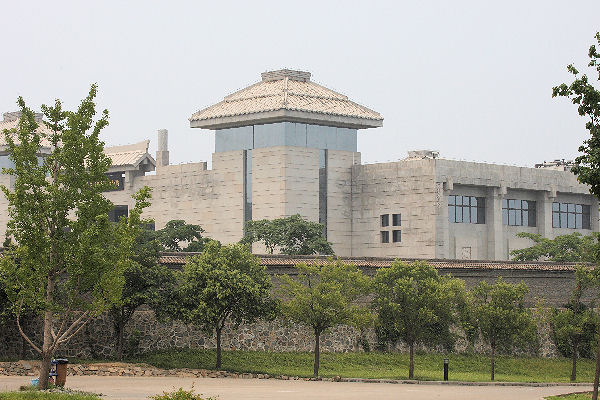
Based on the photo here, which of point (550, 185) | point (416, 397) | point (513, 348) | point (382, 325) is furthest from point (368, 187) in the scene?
point (416, 397)

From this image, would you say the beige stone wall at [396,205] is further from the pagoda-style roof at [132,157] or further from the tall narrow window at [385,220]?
the pagoda-style roof at [132,157]

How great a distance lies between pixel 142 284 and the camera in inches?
2078

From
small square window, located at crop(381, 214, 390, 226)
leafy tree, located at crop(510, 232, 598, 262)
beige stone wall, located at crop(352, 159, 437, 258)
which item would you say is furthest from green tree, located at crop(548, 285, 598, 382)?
small square window, located at crop(381, 214, 390, 226)

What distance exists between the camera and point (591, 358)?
6538cm

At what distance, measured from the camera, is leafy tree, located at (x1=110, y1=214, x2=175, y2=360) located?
52406mm

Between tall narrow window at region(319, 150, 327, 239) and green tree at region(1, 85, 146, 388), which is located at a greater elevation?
tall narrow window at region(319, 150, 327, 239)

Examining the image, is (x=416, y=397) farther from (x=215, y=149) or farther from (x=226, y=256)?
(x=215, y=149)

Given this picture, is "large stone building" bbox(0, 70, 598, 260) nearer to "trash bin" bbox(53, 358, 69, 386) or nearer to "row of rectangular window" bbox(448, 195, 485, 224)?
"row of rectangular window" bbox(448, 195, 485, 224)

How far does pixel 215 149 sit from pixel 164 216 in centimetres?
789

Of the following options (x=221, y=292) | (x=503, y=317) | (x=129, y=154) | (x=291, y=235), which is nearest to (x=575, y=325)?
(x=503, y=317)

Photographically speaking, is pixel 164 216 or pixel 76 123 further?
pixel 164 216

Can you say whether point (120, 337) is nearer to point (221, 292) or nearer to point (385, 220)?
point (221, 292)

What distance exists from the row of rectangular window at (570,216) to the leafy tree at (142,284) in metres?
59.3

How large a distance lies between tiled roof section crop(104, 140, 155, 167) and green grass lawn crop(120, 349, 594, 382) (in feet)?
172
